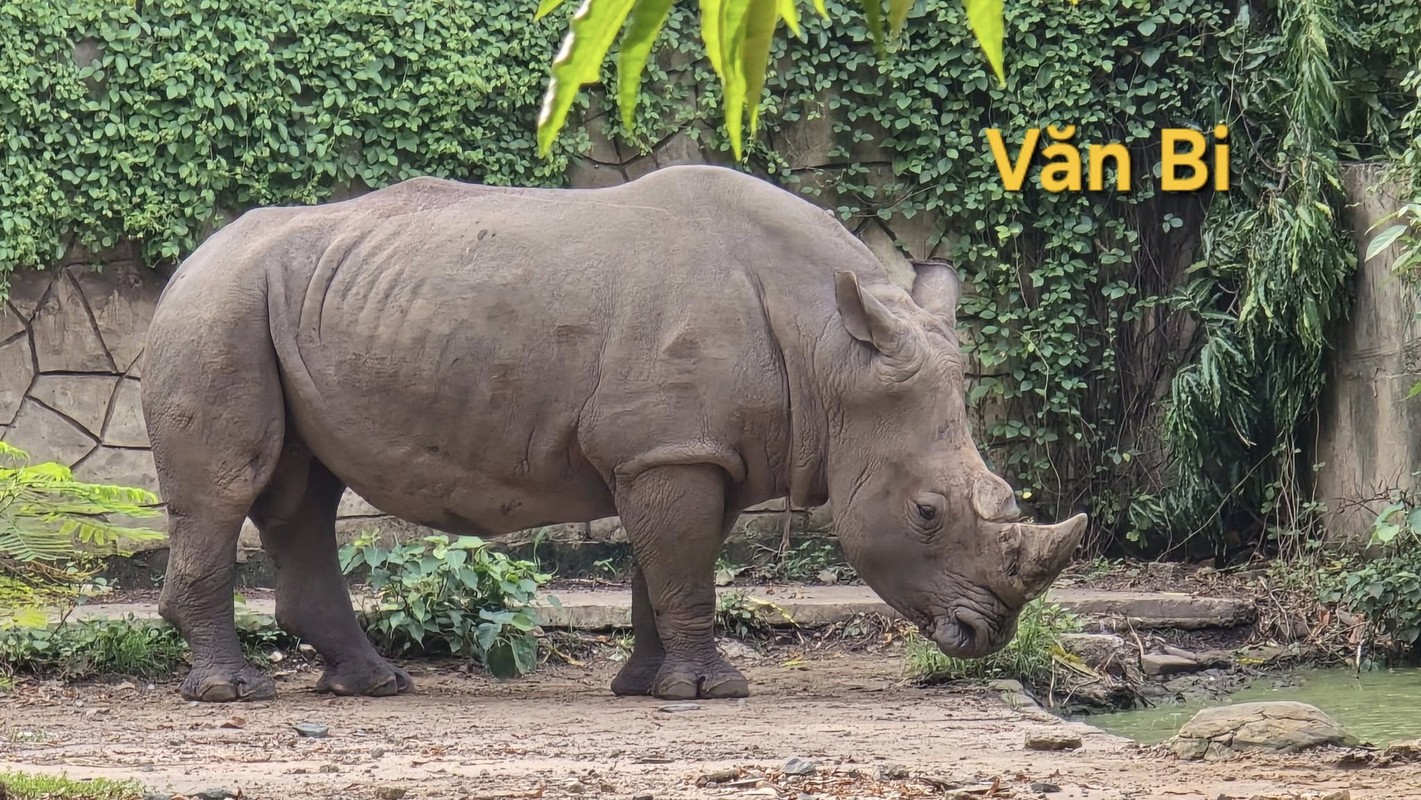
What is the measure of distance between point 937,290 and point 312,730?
9.69 ft

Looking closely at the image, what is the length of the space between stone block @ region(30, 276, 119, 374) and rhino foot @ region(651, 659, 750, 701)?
491cm

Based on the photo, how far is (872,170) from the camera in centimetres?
1073

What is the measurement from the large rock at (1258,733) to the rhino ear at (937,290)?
217 cm

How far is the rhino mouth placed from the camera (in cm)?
623

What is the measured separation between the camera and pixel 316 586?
22.9 ft

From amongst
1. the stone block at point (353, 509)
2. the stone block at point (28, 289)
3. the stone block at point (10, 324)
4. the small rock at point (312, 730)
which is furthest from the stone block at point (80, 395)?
the small rock at point (312, 730)

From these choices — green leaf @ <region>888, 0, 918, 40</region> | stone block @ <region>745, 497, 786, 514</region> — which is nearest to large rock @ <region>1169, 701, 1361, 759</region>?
green leaf @ <region>888, 0, 918, 40</region>

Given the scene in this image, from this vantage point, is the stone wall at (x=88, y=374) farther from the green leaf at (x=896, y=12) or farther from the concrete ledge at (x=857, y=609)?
the green leaf at (x=896, y=12)

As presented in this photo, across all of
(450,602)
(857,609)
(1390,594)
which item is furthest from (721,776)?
(1390,594)

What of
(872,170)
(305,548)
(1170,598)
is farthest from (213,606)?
(872,170)

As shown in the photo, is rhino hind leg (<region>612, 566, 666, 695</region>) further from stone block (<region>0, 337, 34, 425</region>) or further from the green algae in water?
stone block (<region>0, 337, 34, 425</region>)

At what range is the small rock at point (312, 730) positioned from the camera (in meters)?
5.49

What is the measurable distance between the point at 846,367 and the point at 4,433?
221 inches

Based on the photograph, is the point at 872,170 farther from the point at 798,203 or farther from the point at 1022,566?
the point at 1022,566
